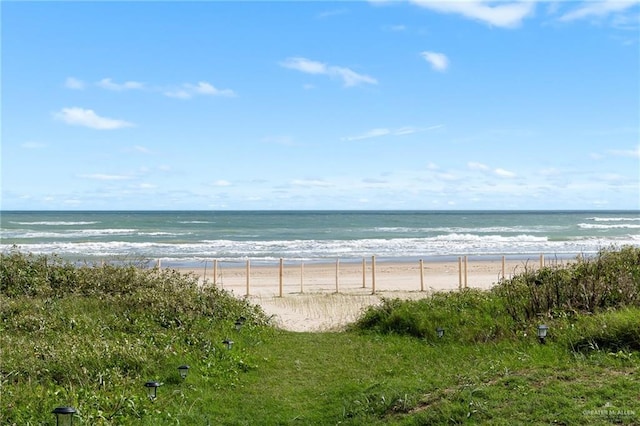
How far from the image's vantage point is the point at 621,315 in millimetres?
10305

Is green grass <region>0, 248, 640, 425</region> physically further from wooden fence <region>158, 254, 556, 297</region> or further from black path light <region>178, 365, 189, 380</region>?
wooden fence <region>158, 254, 556, 297</region>

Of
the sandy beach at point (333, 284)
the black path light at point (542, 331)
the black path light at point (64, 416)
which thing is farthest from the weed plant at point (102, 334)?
the black path light at point (542, 331)

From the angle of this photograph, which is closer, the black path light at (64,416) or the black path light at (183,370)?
the black path light at (64,416)

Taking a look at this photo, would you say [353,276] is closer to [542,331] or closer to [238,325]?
[238,325]

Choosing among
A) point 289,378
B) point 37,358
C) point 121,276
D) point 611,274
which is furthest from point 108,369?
point 611,274

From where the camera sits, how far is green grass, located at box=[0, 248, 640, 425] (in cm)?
740

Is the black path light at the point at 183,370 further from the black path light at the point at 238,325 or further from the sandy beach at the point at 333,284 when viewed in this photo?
the sandy beach at the point at 333,284

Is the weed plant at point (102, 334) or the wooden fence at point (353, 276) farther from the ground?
the weed plant at point (102, 334)

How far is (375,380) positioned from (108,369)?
12.6 ft

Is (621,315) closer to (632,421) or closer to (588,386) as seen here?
(588,386)

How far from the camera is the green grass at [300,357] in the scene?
7402 millimetres

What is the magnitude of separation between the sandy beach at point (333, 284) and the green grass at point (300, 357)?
8.11 ft

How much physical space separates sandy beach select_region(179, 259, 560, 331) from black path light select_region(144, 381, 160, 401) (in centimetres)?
652

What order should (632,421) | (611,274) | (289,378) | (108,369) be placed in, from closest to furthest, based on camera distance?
1. (632,421)
2. (108,369)
3. (289,378)
4. (611,274)
